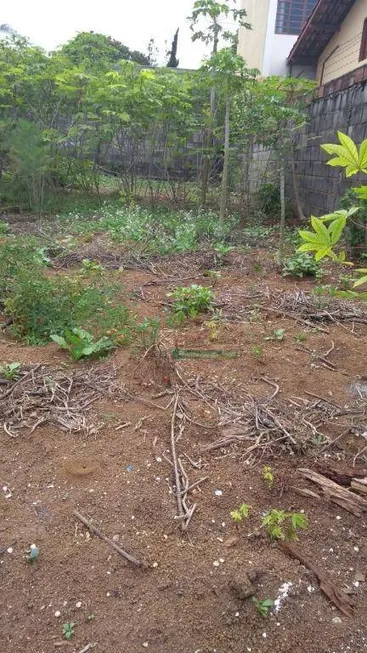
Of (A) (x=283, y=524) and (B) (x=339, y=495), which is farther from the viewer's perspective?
(B) (x=339, y=495)

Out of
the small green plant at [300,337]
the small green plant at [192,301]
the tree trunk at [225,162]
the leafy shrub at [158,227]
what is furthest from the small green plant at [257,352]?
the tree trunk at [225,162]

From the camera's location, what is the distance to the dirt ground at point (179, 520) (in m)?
1.57

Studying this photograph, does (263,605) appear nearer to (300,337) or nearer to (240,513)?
(240,513)

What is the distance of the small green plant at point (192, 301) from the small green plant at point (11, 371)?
1.48 metres

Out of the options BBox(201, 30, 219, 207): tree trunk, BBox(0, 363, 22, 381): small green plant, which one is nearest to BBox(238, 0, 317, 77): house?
BBox(201, 30, 219, 207): tree trunk

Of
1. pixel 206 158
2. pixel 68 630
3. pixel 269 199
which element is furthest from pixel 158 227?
pixel 68 630

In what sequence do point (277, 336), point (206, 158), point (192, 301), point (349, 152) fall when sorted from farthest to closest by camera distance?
1. point (206, 158)
2. point (192, 301)
3. point (277, 336)
4. point (349, 152)

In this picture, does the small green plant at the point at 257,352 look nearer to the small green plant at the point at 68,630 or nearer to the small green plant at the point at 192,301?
the small green plant at the point at 192,301

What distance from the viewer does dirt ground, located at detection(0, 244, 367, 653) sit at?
157 centimetres

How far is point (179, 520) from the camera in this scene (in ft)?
6.33

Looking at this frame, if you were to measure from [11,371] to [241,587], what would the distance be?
1.72 meters

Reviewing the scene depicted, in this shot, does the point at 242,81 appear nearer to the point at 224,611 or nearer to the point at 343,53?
the point at 224,611

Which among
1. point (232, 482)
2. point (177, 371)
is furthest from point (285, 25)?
point (232, 482)

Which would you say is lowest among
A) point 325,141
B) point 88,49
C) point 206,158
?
point 206,158
